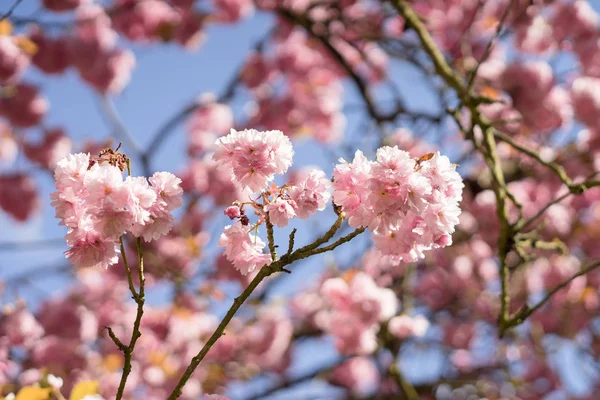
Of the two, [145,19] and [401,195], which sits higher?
[401,195]

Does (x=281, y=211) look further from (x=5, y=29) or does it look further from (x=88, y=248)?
(x=5, y=29)

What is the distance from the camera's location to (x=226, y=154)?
3.71 ft

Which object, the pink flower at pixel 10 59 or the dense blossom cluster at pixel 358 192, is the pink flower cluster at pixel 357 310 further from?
the pink flower at pixel 10 59

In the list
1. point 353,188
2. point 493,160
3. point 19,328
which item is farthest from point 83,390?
point 19,328

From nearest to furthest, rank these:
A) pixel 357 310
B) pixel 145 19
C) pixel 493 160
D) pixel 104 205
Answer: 1. pixel 104 205
2. pixel 493 160
3. pixel 357 310
4. pixel 145 19

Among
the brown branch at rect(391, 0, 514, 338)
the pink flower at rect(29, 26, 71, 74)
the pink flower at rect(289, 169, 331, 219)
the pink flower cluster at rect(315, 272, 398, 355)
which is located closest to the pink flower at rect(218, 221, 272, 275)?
the pink flower at rect(289, 169, 331, 219)

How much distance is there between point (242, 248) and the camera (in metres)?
1.15

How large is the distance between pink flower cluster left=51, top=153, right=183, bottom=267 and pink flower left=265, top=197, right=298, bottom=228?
0.54 ft

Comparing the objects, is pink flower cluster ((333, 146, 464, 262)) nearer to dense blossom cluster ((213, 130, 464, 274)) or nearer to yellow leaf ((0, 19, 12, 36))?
dense blossom cluster ((213, 130, 464, 274))

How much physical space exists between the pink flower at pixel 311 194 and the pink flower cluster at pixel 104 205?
8.3 inches

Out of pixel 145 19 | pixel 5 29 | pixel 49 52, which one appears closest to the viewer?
pixel 5 29

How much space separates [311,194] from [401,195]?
0.54 ft

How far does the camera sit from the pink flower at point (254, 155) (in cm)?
111

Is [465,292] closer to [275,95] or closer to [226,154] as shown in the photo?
[275,95]
